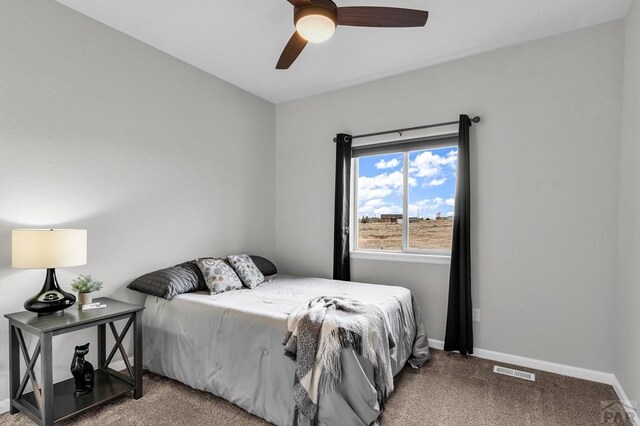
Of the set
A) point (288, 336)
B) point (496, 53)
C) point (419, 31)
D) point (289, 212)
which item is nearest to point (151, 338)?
point (288, 336)

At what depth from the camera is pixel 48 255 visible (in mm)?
2006

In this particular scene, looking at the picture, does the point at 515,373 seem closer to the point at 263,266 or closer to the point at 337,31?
the point at 263,266

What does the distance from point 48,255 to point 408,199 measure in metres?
2.96

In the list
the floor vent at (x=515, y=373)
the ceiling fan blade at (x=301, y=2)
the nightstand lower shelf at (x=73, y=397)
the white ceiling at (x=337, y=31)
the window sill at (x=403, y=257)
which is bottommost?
the floor vent at (x=515, y=373)

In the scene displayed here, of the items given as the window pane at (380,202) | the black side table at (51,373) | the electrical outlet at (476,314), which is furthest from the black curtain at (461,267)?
the black side table at (51,373)

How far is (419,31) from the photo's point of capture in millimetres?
2705

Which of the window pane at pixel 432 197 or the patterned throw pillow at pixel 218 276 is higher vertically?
Result: the window pane at pixel 432 197

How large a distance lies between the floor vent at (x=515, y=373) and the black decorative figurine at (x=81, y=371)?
2.95 m

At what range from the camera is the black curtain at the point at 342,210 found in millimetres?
3654

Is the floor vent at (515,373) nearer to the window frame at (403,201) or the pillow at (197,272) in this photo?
the window frame at (403,201)

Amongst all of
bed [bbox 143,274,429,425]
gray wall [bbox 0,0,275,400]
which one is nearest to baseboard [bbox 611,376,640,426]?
bed [bbox 143,274,429,425]

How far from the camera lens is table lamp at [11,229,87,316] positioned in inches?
77.8

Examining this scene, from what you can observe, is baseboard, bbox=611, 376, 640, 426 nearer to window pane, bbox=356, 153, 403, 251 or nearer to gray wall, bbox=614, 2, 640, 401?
gray wall, bbox=614, 2, 640, 401

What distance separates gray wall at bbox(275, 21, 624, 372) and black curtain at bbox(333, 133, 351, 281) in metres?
0.46
